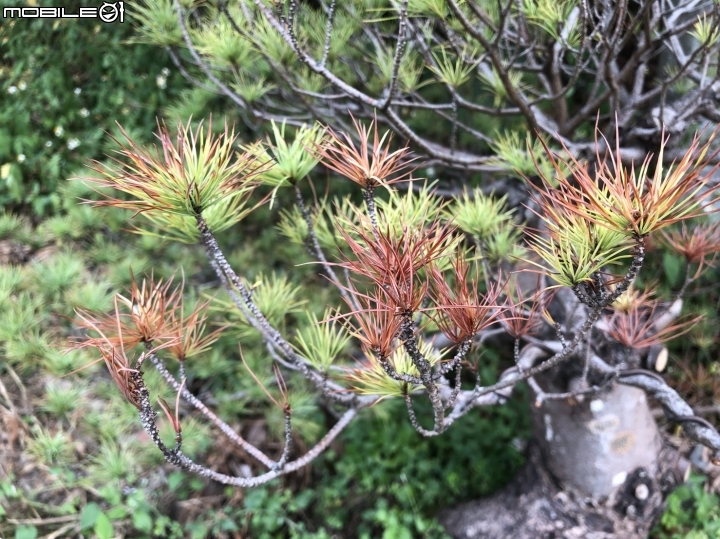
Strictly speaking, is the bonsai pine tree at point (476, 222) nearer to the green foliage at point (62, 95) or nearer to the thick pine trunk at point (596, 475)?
the thick pine trunk at point (596, 475)

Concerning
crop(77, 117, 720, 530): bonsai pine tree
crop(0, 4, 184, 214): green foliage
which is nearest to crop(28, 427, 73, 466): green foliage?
crop(77, 117, 720, 530): bonsai pine tree

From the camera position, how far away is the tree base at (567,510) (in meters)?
0.96

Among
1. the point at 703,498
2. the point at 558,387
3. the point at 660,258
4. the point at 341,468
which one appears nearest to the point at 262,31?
the point at 558,387

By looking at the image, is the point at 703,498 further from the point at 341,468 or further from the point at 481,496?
the point at 341,468

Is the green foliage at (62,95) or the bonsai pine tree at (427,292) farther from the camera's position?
the green foliage at (62,95)

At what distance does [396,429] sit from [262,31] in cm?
102

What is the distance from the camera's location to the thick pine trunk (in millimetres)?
951

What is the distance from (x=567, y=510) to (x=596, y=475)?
0.32ft
